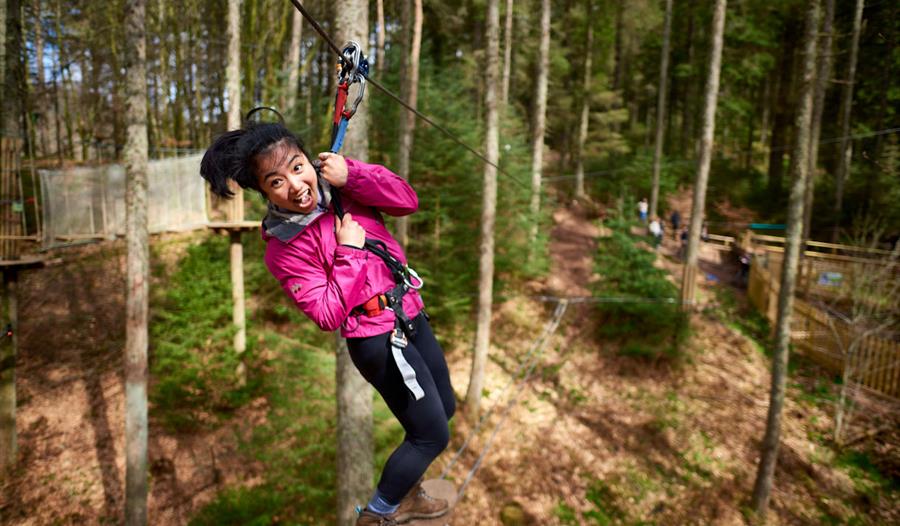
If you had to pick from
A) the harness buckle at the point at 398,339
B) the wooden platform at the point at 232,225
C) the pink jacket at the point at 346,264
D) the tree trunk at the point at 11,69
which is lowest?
the wooden platform at the point at 232,225

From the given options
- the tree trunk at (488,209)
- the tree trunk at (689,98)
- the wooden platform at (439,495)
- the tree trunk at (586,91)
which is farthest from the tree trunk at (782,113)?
the wooden platform at (439,495)

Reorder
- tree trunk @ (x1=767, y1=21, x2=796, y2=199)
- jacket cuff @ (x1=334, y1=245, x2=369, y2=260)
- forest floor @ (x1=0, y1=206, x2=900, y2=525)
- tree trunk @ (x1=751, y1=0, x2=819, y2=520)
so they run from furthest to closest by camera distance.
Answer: tree trunk @ (x1=767, y1=21, x2=796, y2=199), forest floor @ (x1=0, y1=206, x2=900, y2=525), tree trunk @ (x1=751, y1=0, x2=819, y2=520), jacket cuff @ (x1=334, y1=245, x2=369, y2=260)

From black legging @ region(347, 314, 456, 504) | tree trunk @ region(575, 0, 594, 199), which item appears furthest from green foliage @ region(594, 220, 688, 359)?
black legging @ region(347, 314, 456, 504)

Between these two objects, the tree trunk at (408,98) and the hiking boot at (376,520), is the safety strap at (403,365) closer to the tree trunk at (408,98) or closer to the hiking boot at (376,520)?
the hiking boot at (376,520)

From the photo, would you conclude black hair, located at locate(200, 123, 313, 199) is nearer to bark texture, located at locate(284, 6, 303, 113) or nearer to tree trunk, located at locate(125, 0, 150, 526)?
tree trunk, located at locate(125, 0, 150, 526)

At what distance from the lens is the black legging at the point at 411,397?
72.5 inches

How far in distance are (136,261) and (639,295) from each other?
10177 mm

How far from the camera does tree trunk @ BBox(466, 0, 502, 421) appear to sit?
29.6ft

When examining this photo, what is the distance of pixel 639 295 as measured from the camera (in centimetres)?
1120

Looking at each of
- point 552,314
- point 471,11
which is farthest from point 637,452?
point 471,11

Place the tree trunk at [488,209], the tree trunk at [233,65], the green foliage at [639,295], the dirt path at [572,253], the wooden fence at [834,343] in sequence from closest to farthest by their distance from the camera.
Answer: the tree trunk at [233,65], the tree trunk at [488,209], the wooden fence at [834,343], the green foliage at [639,295], the dirt path at [572,253]

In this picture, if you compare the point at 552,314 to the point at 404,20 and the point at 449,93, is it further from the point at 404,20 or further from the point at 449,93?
the point at 404,20

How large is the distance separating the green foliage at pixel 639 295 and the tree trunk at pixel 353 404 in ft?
26.2

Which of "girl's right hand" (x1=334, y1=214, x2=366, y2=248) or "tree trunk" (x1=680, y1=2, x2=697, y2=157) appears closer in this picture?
"girl's right hand" (x1=334, y1=214, x2=366, y2=248)
